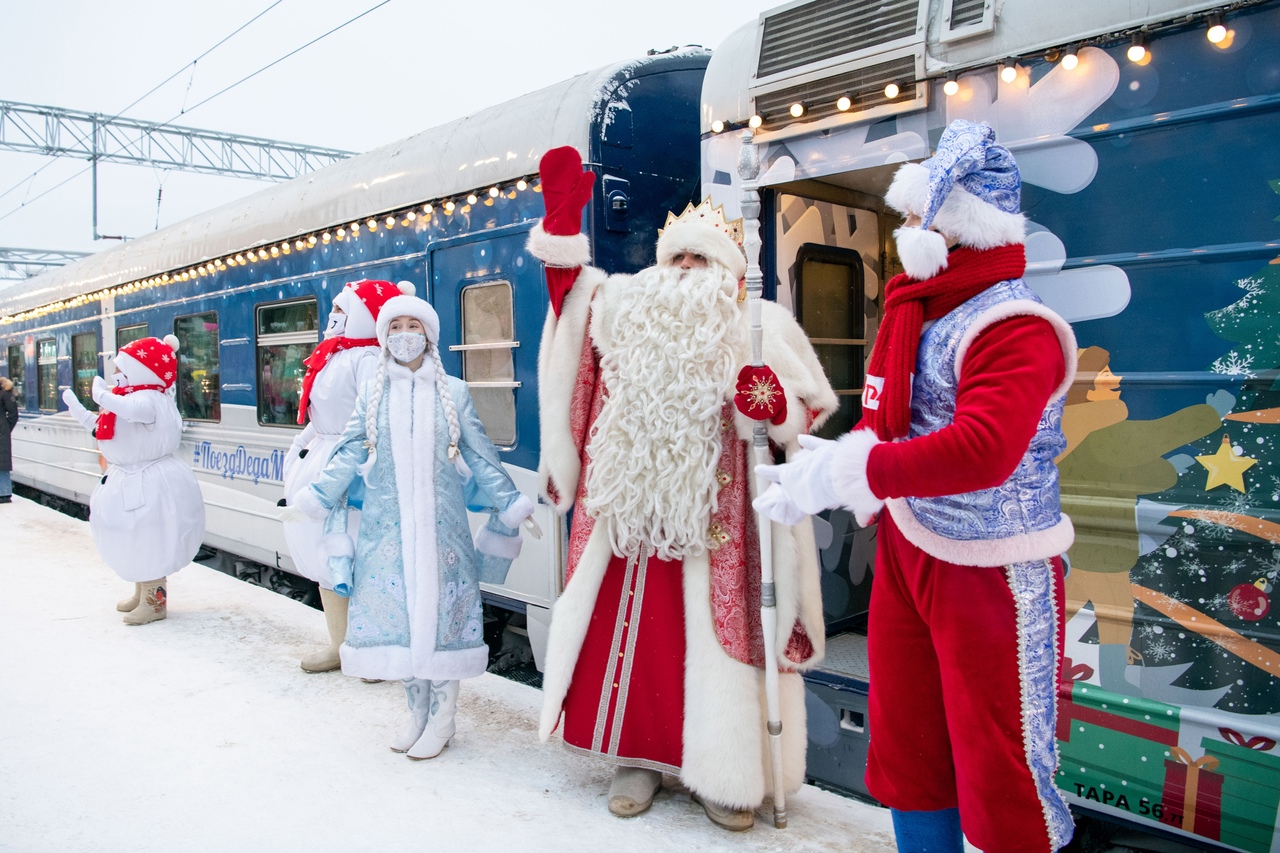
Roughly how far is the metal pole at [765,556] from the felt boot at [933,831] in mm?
640

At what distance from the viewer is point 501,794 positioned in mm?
3029

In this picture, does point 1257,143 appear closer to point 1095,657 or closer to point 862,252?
point 1095,657

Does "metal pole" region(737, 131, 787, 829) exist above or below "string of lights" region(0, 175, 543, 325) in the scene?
below

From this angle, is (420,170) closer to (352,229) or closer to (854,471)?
(352,229)

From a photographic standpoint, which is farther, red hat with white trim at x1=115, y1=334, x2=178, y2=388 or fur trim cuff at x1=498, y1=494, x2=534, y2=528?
red hat with white trim at x1=115, y1=334, x2=178, y2=388

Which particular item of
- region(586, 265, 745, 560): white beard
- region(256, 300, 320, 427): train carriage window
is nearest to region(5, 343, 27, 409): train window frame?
region(256, 300, 320, 427): train carriage window

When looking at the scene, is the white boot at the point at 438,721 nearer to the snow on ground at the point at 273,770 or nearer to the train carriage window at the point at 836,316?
the snow on ground at the point at 273,770

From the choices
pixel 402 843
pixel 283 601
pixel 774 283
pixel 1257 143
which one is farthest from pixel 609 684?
pixel 283 601

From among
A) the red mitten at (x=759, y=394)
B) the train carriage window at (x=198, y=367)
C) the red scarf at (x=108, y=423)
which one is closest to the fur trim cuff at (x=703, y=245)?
the red mitten at (x=759, y=394)

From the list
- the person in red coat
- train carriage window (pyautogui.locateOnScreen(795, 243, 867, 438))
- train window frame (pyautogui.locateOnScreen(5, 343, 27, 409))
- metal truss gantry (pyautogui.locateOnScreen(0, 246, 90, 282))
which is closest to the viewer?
A: the person in red coat

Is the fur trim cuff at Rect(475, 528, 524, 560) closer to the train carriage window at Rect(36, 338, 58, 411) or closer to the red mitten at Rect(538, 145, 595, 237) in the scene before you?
the red mitten at Rect(538, 145, 595, 237)

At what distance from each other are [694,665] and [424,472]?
1.20m

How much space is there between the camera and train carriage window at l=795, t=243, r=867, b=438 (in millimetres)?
3861

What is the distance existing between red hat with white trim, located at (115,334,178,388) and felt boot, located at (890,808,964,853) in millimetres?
4725
